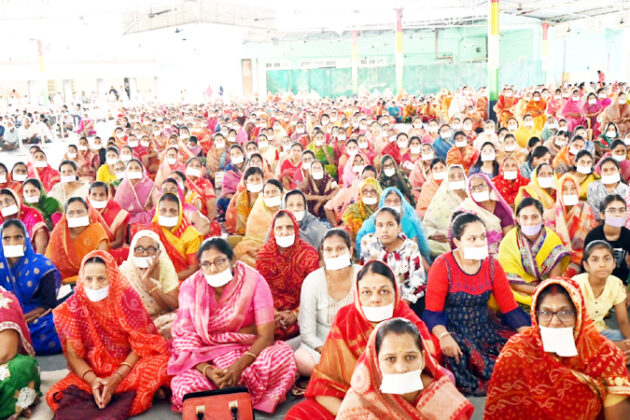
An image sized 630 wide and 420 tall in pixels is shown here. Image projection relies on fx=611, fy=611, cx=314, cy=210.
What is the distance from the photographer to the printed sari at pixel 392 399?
6.15ft

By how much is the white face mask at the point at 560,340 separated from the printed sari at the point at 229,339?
110 cm

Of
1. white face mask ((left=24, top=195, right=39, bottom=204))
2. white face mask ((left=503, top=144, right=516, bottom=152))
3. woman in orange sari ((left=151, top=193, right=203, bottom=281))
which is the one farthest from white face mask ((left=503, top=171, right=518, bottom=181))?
white face mask ((left=24, top=195, right=39, bottom=204))

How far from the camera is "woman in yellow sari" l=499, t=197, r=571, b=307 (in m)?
3.26

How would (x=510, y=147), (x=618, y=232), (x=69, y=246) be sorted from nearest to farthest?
1. (x=618, y=232)
2. (x=69, y=246)
3. (x=510, y=147)

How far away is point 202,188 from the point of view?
18.9 feet

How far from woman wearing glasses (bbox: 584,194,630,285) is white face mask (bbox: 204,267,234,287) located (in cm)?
203

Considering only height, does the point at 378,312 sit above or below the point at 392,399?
above

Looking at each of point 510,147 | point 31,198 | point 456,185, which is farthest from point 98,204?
point 510,147

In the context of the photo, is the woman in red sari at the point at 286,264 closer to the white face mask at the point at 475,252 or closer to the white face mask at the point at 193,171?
the white face mask at the point at 475,252

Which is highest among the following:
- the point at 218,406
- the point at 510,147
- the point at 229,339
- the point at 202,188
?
the point at 510,147

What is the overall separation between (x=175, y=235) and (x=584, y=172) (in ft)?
10.5

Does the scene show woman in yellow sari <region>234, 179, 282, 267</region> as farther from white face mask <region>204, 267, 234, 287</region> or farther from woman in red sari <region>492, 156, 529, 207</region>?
woman in red sari <region>492, 156, 529, 207</region>

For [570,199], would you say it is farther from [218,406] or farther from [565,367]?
[218,406]

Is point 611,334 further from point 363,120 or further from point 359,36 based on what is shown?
point 359,36
